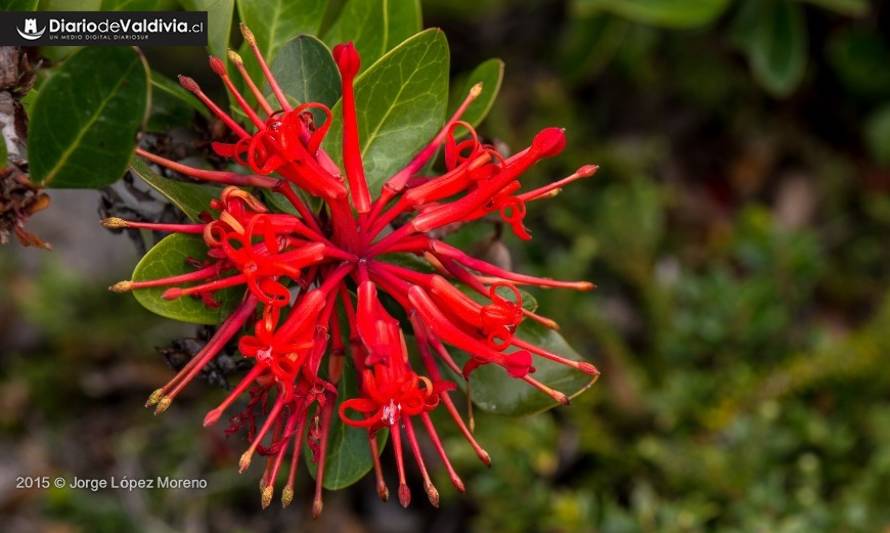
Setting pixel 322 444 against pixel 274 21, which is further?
pixel 274 21

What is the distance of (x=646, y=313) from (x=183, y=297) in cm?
156

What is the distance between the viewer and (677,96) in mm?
2633

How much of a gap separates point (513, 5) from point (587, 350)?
106 centimetres

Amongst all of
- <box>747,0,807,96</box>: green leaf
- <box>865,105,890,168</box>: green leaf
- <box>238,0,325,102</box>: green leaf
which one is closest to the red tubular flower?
<box>238,0,325,102</box>: green leaf

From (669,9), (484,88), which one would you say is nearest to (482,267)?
(484,88)

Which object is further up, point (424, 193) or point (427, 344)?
point (424, 193)

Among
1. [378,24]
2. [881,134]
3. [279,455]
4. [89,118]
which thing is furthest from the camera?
[881,134]

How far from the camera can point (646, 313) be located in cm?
228

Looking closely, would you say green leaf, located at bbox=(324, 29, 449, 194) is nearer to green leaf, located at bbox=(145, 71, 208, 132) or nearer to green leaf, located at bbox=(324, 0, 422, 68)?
green leaf, located at bbox=(324, 0, 422, 68)

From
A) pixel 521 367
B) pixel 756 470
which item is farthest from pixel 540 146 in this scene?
pixel 756 470

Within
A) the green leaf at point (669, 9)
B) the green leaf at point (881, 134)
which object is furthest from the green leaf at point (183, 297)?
the green leaf at point (881, 134)

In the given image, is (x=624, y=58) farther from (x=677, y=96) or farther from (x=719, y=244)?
(x=719, y=244)

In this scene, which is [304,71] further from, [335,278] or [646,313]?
[646,313]

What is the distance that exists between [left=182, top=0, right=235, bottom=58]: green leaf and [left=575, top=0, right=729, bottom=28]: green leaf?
3.67 ft
